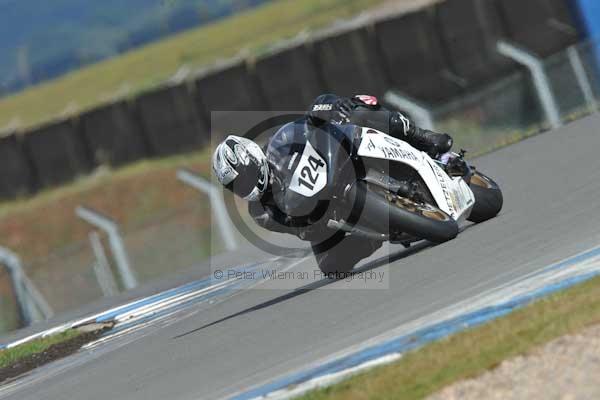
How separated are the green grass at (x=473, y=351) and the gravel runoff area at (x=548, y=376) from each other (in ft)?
0.34

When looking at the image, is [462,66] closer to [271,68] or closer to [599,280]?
[271,68]

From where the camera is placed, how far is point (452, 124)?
18.4m

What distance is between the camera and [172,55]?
48562 mm

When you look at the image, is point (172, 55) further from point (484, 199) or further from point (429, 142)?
point (429, 142)

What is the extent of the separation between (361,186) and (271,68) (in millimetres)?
17610

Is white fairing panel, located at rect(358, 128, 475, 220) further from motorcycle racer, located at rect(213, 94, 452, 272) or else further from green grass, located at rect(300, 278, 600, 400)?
green grass, located at rect(300, 278, 600, 400)

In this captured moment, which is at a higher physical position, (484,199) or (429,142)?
(429,142)

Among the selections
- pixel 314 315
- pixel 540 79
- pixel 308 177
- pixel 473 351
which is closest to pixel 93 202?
pixel 540 79

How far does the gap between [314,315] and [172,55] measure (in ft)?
136

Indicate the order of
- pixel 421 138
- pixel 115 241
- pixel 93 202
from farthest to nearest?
pixel 93 202 → pixel 115 241 → pixel 421 138

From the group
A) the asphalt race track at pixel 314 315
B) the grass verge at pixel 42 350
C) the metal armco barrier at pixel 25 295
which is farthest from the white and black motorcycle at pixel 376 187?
the metal armco barrier at pixel 25 295

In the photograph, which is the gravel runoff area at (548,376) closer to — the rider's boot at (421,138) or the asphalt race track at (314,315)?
the asphalt race track at (314,315)

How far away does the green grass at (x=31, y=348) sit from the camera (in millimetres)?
11445

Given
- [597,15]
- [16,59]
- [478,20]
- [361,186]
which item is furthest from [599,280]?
[16,59]
